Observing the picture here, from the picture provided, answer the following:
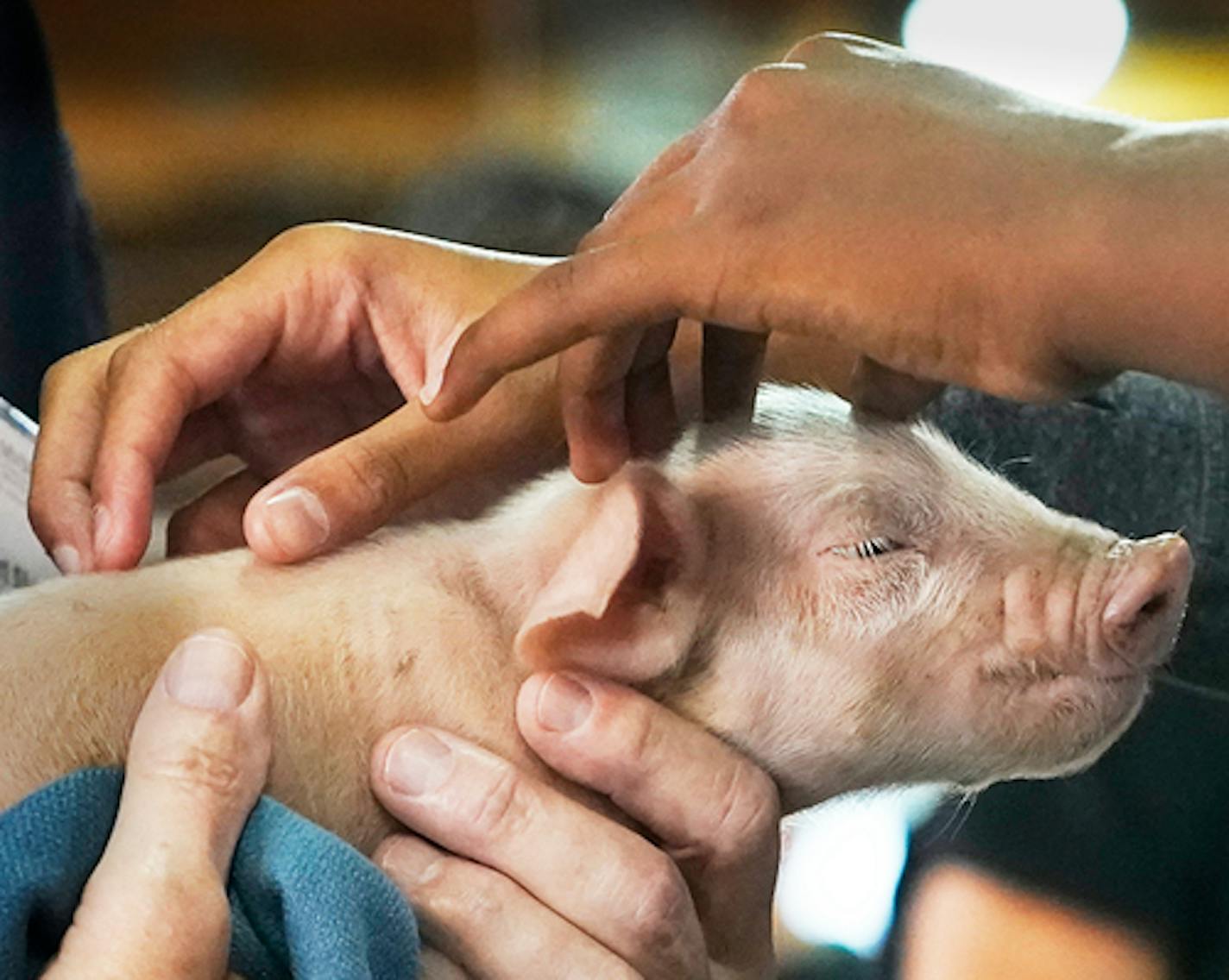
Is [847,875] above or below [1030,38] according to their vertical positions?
below

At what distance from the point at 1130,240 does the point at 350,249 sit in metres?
0.59

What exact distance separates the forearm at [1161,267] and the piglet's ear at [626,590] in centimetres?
28

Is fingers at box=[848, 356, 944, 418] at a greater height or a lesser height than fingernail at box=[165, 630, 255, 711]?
greater

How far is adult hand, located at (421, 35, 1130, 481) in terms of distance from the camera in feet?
2.29

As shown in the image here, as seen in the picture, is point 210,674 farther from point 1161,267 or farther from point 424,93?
point 424,93

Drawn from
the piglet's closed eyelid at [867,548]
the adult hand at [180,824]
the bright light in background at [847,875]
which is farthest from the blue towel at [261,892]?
the bright light in background at [847,875]

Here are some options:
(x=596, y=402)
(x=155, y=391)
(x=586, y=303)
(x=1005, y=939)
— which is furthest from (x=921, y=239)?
(x=1005, y=939)

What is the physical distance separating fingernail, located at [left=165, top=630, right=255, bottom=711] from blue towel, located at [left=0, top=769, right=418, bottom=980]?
48 millimetres

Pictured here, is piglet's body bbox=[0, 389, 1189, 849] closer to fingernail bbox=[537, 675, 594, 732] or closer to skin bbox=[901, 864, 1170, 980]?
fingernail bbox=[537, 675, 594, 732]

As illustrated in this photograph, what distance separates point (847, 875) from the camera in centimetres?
159

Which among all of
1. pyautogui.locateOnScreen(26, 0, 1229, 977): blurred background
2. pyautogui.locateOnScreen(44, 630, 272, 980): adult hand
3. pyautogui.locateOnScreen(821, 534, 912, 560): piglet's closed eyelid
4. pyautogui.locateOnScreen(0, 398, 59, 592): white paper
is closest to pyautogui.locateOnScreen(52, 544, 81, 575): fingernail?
pyautogui.locateOnScreen(0, 398, 59, 592): white paper

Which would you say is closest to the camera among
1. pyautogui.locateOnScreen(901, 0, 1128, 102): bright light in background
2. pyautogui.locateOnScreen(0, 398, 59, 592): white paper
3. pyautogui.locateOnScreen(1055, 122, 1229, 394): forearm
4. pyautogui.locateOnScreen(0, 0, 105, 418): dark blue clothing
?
pyautogui.locateOnScreen(1055, 122, 1229, 394): forearm

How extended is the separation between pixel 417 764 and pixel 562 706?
83mm

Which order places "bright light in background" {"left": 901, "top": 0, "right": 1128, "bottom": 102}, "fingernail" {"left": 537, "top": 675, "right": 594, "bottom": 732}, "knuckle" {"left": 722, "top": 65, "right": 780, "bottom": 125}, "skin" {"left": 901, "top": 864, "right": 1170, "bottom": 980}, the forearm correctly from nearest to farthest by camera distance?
the forearm → "knuckle" {"left": 722, "top": 65, "right": 780, "bottom": 125} → "fingernail" {"left": 537, "top": 675, "right": 594, "bottom": 732} → "skin" {"left": 901, "top": 864, "right": 1170, "bottom": 980} → "bright light in background" {"left": 901, "top": 0, "right": 1128, "bottom": 102}
